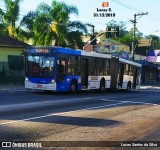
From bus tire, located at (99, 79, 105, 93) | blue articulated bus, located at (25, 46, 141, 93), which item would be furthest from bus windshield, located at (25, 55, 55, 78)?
bus tire, located at (99, 79, 105, 93)

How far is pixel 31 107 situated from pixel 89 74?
12187 millimetres

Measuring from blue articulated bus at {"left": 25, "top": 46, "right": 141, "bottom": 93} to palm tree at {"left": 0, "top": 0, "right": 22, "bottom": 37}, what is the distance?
24.4 metres

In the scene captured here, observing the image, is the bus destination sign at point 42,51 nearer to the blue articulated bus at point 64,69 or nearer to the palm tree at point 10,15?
the blue articulated bus at point 64,69

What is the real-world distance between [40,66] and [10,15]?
28.4 metres

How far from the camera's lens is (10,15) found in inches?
1988

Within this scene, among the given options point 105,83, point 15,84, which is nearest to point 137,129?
point 105,83

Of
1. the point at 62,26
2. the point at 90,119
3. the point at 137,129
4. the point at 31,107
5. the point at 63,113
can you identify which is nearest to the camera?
the point at 137,129

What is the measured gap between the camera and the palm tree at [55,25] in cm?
4941

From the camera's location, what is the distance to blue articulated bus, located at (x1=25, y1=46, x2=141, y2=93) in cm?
2358

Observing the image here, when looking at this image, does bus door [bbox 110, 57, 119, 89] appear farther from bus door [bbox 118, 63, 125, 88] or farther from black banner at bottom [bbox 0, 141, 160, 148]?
black banner at bottom [bbox 0, 141, 160, 148]

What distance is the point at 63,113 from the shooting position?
1391cm

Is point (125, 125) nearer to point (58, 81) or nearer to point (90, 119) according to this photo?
point (90, 119)

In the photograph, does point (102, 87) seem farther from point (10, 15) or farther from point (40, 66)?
point (10, 15)

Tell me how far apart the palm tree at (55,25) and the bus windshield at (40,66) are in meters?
25.1
